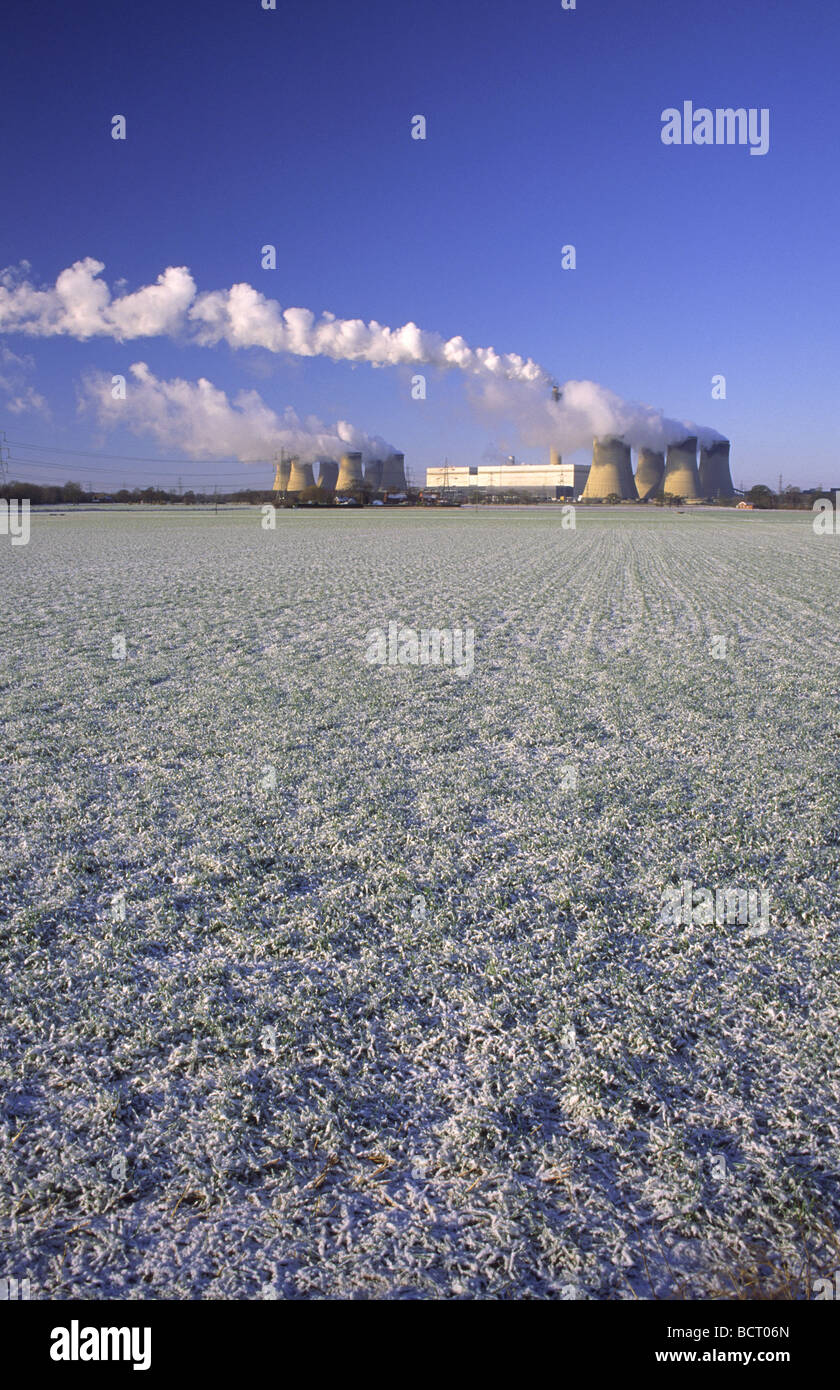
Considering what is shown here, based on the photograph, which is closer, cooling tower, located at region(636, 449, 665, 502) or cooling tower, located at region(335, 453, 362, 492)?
cooling tower, located at region(636, 449, 665, 502)

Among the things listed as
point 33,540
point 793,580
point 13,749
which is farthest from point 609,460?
point 13,749

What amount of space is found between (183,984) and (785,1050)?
206 cm

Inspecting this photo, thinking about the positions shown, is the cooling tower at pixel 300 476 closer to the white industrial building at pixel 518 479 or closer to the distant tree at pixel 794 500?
the white industrial building at pixel 518 479

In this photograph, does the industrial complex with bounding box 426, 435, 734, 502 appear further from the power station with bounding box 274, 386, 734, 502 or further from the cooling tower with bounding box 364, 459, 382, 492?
the cooling tower with bounding box 364, 459, 382, 492

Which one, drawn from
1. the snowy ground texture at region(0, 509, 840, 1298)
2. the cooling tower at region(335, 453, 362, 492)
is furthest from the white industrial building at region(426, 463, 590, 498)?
the snowy ground texture at region(0, 509, 840, 1298)

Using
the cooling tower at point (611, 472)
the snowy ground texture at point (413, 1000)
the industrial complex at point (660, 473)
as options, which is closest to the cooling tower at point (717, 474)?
the industrial complex at point (660, 473)

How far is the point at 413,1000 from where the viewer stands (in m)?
2.70

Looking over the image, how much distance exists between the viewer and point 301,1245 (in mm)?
1818

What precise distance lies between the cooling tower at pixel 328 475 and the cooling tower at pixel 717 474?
→ 55673 millimetres

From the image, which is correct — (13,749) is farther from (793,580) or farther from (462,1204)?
(793,580)

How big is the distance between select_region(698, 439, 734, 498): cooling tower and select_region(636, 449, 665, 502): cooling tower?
6136mm

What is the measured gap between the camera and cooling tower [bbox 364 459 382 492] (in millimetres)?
118050

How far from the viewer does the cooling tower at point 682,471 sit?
10544 centimetres
